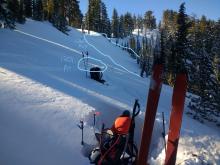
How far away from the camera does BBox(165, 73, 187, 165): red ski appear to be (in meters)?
6.57

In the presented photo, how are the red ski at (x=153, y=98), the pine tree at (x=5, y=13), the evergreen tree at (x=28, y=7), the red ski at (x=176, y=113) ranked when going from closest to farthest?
the red ski at (x=153, y=98), the red ski at (x=176, y=113), the pine tree at (x=5, y=13), the evergreen tree at (x=28, y=7)

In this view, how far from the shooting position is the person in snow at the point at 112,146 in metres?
9.49

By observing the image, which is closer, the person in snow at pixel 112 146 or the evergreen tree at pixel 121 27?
the person in snow at pixel 112 146

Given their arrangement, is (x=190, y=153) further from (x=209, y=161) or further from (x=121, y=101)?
(x=121, y=101)

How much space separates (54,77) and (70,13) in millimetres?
51542

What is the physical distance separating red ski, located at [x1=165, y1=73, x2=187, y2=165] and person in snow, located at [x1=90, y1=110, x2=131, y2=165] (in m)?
1.91

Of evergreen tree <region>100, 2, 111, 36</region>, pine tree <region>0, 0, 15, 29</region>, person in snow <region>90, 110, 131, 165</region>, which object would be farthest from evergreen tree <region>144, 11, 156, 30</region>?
person in snow <region>90, 110, 131, 165</region>

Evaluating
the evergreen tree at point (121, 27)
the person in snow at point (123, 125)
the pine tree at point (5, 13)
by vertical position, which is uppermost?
the pine tree at point (5, 13)

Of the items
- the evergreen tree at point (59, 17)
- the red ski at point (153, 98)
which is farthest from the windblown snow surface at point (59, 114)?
the evergreen tree at point (59, 17)

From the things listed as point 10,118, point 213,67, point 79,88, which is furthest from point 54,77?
point 213,67

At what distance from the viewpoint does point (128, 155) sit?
10.6 m

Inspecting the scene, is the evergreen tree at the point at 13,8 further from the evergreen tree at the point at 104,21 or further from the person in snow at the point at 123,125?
the evergreen tree at the point at 104,21

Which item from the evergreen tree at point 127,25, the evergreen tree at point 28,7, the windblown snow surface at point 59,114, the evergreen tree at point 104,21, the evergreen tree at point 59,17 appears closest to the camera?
the windblown snow surface at point 59,114

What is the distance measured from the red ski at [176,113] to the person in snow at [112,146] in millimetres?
1906
